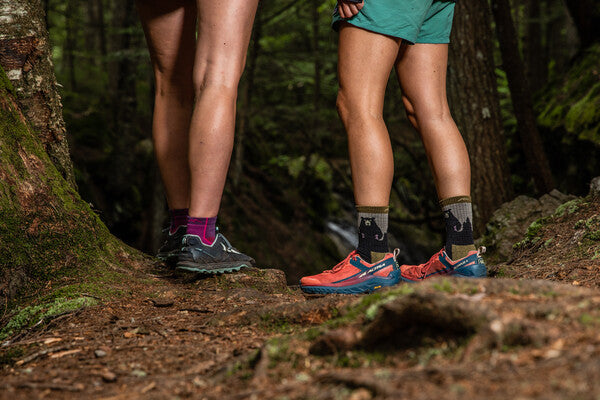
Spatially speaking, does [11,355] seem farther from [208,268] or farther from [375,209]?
[375,209]

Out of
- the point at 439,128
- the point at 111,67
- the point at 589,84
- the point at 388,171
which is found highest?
the point at 111,67

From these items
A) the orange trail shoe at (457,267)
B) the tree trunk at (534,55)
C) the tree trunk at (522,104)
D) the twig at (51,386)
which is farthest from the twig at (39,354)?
the tree trunk at (534,55)

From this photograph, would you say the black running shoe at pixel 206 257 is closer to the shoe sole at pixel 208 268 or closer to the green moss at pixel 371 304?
the shoe sole at pixel 208 268

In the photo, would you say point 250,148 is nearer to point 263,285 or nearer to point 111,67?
point 111,67

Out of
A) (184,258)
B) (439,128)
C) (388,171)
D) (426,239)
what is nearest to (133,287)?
(184,258)

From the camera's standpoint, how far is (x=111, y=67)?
36.0ft

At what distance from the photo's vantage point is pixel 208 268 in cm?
274

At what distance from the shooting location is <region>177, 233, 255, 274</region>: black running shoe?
2.72 m

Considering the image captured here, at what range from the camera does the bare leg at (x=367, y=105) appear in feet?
9.09

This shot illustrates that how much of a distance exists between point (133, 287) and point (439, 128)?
2015mm

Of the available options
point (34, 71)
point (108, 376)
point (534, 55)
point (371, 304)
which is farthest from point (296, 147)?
point (108, 376)

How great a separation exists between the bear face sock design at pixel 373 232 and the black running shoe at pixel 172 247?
1112mm

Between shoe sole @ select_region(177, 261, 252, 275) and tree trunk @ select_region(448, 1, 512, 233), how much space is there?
3.39 metres

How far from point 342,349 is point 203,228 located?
155 cm
